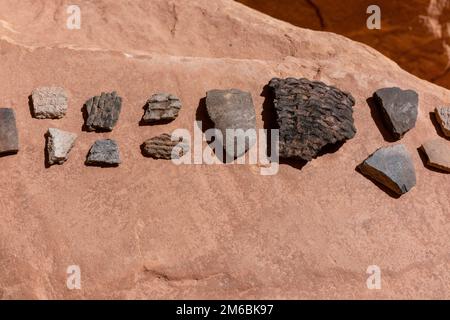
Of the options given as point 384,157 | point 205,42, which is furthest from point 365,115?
point 205,42

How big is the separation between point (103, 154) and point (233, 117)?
67 cm

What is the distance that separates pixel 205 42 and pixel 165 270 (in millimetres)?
1645

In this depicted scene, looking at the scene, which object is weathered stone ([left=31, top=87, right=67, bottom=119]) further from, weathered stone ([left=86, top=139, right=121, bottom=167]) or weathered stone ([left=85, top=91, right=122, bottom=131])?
weathered stone ([left=86, top=139, right=121, bottom=167])

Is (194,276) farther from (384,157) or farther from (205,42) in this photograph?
(205,42)

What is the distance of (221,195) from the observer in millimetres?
2455

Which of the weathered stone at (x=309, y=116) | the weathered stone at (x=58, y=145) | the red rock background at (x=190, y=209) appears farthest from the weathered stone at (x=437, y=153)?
the weathered stone at (x=58, y=145)

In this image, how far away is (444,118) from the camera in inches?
115

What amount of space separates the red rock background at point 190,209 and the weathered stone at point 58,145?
0.05 m

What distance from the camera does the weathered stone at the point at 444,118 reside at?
9.51 ft

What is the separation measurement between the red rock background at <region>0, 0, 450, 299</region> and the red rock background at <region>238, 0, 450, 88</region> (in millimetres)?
2029

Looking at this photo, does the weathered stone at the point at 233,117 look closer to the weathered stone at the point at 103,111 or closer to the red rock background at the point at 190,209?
the red rock background at the point at 190,209

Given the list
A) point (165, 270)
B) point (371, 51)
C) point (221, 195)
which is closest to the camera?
point (165, 270)

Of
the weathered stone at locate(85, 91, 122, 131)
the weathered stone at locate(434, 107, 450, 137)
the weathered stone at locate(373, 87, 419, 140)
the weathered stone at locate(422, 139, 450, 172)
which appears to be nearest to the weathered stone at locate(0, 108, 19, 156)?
the weathered stone at locate(85, 91, 122, 131)

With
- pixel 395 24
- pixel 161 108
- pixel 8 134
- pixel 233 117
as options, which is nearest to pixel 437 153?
pixel 233 117
